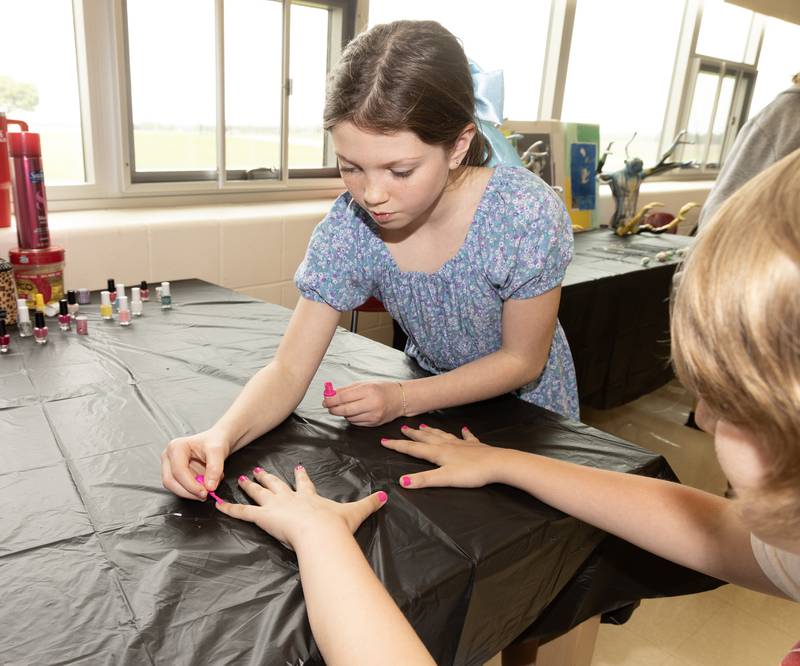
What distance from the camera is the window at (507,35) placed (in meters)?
2.69

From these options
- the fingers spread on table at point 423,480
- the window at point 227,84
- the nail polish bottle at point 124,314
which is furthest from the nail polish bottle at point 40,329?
the window at point 227,84

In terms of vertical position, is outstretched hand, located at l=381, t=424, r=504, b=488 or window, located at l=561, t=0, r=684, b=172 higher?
window, located at l=561, t=0, r=684, b=172

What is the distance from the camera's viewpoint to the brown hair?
76 centimetres

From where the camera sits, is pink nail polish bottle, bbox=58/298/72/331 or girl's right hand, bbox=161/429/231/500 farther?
pink nail polish bottle, bbox=58/298/72/331

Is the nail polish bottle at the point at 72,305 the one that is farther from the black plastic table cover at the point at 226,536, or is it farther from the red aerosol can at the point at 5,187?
the red aerosol can at the point at 5,187

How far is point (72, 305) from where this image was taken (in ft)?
4.25

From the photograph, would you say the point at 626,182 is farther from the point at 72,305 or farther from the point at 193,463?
the point at 193,463

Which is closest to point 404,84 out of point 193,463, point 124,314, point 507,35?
point 193,463

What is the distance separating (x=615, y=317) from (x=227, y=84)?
5.18 feet

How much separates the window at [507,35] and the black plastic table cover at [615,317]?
1.04 metres

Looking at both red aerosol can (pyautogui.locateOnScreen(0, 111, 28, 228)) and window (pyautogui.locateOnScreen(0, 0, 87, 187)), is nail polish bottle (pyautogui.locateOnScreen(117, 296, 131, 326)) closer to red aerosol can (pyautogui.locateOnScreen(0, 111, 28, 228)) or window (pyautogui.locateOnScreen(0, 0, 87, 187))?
red aerosol can (pyautogui.locateOnScreen(0, 111, 28, 228))

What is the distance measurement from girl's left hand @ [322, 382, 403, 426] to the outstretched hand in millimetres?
39

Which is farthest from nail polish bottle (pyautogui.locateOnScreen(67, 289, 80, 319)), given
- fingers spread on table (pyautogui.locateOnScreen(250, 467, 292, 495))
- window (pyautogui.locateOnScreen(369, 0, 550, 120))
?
window (pyautogui.locateOnScreen(369, 0, 550, 120))

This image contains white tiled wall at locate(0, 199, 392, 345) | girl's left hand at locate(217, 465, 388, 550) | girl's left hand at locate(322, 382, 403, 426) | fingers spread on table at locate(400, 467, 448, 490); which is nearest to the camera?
girl's left hand at locate(217, 465, 388, 550)
